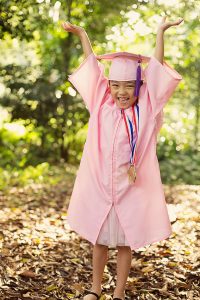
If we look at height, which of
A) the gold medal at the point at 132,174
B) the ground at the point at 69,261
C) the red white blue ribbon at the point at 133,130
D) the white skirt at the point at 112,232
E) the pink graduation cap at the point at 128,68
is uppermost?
the pink graduation cap at the point at 128,68

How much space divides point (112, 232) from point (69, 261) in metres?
1.18

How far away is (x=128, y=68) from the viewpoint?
315 cm

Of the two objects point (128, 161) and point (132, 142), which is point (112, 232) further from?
point (132, 142)

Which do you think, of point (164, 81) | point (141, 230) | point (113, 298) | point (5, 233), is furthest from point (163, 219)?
point (5, 233)

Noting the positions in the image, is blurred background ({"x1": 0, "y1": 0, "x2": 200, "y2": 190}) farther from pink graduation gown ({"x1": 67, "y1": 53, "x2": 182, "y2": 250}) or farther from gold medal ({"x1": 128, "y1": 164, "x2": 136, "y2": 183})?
gold medal ({"x1": 128, "y1": 164, "x2": 136, "y2": 183})

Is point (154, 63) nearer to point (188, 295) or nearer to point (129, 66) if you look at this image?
point (129, 66)

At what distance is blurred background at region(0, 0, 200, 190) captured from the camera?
7.87 m

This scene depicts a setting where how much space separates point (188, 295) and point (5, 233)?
6.02 feet

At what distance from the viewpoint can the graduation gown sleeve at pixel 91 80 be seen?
3336 mm

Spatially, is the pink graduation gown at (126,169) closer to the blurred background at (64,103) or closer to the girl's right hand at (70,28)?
the girl's right hand at (70,28)

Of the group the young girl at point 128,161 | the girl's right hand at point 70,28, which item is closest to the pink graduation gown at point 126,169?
the young girl at point 128,161

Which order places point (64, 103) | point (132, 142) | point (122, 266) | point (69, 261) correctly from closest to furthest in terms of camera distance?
point (132, 142)
point (122, 266)
point (69, 261)
point (64, 103)

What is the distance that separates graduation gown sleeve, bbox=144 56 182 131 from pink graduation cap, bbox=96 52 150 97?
0.06m

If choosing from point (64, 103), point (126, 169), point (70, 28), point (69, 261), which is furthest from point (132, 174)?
point (64, 103)
